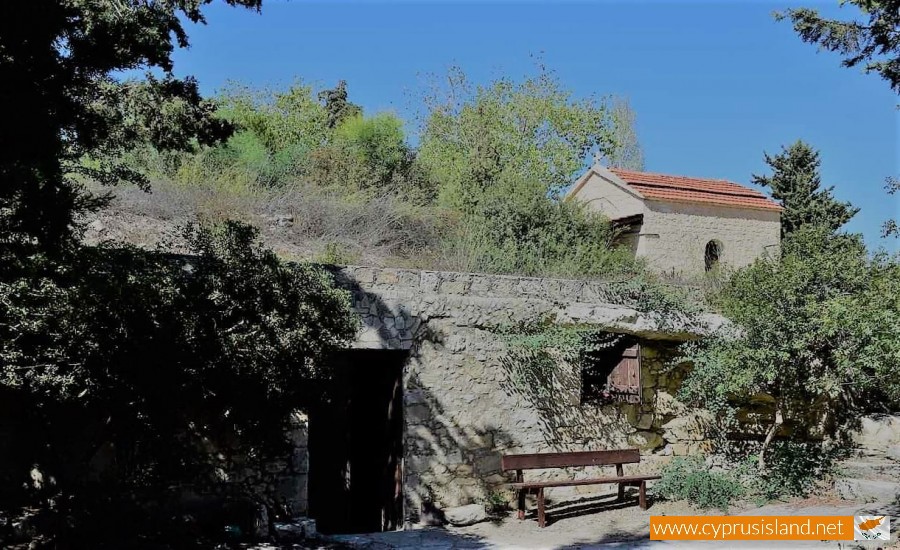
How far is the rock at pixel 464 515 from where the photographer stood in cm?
930

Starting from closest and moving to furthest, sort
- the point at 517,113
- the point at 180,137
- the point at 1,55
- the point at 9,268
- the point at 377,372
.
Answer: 1. the point at 1,55
2. the point at 9,268
3. the point at 180,137
4. the point at 377,372
5. the point at 517,113

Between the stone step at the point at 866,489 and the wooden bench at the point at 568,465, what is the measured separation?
2195 mm

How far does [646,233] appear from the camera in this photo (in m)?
19.0

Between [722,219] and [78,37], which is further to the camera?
[722,219]

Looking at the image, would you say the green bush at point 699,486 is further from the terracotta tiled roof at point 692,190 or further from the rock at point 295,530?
the terracotta tiled roof at point 692,190

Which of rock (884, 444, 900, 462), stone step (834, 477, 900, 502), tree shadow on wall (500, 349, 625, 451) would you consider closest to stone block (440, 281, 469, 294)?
tree shadow on wall (500, 349, 625, 451)

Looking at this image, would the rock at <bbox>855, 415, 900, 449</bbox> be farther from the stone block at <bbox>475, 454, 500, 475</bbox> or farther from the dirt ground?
the stone block at <bbox>475, 454, 500, 475</bbox>

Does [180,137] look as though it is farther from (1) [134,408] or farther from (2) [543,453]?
(2) [543,453]

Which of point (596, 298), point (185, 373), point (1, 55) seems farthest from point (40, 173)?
point (596, 298)

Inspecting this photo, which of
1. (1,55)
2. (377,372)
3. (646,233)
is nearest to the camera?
(1,55)

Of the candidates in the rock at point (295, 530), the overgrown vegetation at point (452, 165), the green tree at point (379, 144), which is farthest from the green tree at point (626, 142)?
the rock at point (295, 530)

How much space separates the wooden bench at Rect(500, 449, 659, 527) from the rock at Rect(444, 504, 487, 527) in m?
0.52

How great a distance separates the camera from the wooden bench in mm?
9133

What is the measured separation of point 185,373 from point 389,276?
342 cm
